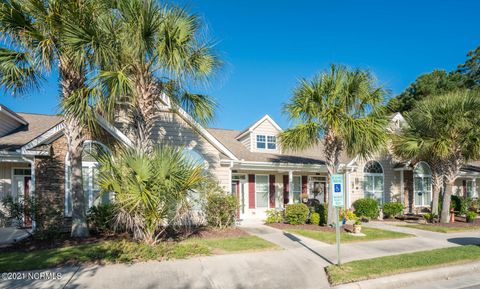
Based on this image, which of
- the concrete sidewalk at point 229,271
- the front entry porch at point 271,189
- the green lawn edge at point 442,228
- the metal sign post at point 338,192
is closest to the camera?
the concrete sidewalk at point 229,271

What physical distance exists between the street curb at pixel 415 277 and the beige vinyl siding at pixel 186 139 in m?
8.24

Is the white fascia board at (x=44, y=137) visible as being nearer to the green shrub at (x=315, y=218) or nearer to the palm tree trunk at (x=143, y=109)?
the palm tree trunk at (x=143, y=109)

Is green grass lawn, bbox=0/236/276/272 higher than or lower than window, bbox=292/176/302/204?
lower

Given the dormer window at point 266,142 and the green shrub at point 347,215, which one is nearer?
the green shrub at point 347,215

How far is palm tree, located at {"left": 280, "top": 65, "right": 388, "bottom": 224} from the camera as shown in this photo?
12.2 metres

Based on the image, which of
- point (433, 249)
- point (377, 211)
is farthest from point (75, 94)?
point (377, 211)

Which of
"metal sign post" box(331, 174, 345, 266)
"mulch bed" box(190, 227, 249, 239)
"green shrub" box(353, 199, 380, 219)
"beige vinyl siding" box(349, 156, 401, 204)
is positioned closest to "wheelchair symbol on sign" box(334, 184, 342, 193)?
"metal sign post" box(331, 174, 345, 266)

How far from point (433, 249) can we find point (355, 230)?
280 cm

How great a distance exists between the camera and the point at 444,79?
36.4m

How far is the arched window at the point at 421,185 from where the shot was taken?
20.1 meters

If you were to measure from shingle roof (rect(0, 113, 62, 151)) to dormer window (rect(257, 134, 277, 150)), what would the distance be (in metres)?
10.5

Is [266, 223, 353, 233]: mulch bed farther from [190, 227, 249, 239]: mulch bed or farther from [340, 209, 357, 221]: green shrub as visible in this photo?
[190, 227, 249, 239]: mulch bed

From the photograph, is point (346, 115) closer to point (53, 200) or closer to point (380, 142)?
point (380, 142)

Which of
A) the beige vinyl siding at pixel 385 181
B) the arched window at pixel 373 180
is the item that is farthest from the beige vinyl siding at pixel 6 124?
the arched window at pixel 373 180
